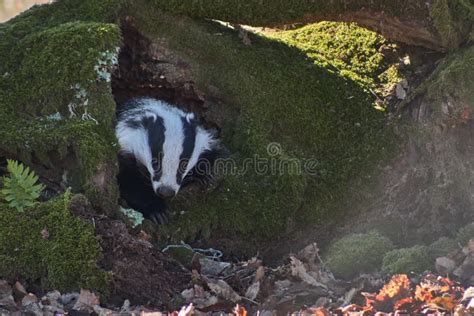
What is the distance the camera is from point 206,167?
22.5 ft

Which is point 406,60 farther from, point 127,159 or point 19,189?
point 19,189

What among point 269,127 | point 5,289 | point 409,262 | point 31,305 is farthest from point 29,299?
point 269,127

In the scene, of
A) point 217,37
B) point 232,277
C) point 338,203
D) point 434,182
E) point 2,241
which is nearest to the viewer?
point 2,241

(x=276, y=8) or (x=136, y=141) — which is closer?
(x=276, y=8)

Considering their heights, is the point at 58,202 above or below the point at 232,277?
above

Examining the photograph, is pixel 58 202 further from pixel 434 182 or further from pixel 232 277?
pixel 434 182

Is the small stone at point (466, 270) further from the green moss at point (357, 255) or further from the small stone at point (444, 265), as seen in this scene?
the green moss at point (357, 255)

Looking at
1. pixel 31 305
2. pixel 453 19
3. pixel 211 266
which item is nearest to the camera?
pixel 31 305

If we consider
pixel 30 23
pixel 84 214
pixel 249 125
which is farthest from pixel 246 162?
pixel 30 23

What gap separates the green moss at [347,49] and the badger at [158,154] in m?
1.20

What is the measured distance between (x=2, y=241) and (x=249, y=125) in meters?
2.36

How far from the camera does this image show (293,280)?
5.18 metres

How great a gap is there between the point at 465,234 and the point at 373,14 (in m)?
2.14

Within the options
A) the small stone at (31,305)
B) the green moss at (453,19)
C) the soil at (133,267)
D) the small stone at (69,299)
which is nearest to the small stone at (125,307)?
the soil at (133,267)
